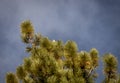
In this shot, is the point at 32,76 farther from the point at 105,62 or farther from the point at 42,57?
the point at 105,62

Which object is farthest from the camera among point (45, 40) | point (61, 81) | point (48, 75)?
point (45, 40)

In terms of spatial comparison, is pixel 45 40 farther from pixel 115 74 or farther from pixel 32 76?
pixel 115 74

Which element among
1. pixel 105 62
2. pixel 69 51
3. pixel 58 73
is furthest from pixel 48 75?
pixel 105 62

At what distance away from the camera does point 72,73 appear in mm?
7887

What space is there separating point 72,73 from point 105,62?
1.27m

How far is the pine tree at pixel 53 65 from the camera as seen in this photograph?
7977mm

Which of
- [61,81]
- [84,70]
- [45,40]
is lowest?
[61,81]

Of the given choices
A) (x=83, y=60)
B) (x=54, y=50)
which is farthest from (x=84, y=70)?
(x=54, y=50)

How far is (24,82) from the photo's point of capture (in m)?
8.59

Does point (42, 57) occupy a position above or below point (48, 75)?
above

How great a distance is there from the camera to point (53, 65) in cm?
796

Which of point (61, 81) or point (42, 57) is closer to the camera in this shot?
point (61, 81)

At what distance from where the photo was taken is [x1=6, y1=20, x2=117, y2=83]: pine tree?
7977 mm

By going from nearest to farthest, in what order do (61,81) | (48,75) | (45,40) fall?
(61,81)
(48,75)
(45,40)
